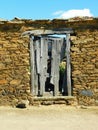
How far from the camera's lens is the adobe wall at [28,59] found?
10711 mm

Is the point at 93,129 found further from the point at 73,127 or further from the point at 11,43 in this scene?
the point at 11,43

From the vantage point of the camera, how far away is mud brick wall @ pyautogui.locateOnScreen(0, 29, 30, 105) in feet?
35.6

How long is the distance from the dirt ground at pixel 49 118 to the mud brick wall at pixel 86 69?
49cm

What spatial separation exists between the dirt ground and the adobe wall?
0.54 meters

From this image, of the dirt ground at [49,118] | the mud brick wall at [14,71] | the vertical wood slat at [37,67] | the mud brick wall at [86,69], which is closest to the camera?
the dirt ground at [49,118]

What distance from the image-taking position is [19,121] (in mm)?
8414

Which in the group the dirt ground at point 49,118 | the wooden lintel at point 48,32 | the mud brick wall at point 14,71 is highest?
the wooden lintel at point 48,32

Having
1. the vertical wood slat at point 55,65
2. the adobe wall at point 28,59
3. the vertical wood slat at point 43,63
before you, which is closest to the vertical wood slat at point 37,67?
the vertical wood slat at point 43,63

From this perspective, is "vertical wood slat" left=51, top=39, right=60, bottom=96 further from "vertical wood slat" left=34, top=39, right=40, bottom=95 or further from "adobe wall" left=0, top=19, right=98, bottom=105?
"adobe wall" left=0, top=19, right=98, bottom=105

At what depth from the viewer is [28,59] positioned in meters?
10.9

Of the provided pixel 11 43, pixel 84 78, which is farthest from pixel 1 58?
pixel 84 78

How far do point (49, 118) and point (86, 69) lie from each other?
8.14 ft

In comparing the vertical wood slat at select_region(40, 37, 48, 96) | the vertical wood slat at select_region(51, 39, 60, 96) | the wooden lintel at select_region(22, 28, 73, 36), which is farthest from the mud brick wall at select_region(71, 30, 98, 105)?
the vertical wood slat at select_region(40, 37, 48, 96)

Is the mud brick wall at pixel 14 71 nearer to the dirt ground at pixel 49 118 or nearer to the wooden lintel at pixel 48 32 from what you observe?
the wooden lintel at pixel 48 32
